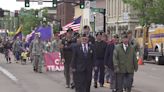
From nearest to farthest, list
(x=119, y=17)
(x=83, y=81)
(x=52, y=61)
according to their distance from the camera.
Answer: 1. (x=83, y=81)
2. (x=52, y=61)
3. (x=119, y=17)

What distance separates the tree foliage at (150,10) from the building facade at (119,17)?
13.4m

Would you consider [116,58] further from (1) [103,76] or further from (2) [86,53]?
(1) [103,76]

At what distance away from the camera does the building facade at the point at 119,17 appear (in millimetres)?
72250

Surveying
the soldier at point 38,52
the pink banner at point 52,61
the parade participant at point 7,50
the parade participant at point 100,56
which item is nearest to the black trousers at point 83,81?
the parade participant at point 100,56

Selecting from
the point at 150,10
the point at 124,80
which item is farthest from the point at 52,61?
the point at 150,10

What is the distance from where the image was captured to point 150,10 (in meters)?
53.6

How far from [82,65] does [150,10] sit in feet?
139

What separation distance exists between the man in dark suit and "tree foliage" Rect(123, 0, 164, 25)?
41747 millimetres

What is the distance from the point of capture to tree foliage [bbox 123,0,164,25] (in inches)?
2104

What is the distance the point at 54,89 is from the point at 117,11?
61573mm

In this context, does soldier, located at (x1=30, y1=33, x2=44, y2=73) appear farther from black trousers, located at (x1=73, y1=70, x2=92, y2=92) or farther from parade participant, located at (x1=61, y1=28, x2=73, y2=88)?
black trousers, located at (x1=73, y1=70, x2=92, y2=92)

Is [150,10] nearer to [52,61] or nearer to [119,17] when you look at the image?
[119,17]

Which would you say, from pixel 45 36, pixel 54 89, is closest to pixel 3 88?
pixel 54 89

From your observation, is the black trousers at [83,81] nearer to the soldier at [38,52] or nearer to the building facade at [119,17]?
the soldier at [38,52]
